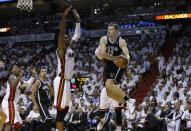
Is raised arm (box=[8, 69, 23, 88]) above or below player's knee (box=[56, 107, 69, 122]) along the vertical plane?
above

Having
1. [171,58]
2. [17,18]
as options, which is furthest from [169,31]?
[17,18]

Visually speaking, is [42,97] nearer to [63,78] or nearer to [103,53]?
[63,78]

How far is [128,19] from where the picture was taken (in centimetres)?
2767

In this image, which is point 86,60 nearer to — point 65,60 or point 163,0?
point 163,0

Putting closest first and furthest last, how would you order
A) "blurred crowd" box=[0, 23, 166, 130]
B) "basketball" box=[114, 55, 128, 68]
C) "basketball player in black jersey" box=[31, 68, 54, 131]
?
1. "basketball" box=[114, 55, 128, 68]
2. "basketball player in black jersey" box=[31, 68, 54, 131]
3. "blurred crowd" box=[0, 23, 166, 130]

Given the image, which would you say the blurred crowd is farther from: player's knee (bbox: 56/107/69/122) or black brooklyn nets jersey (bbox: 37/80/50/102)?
player's knee (bbox: 56/107/69/122)

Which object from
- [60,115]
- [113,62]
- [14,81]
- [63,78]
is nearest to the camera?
[113,62]

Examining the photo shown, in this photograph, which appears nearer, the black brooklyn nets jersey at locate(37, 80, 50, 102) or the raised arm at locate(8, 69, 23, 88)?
the raised arm at locate(8, 69, 23, 88)

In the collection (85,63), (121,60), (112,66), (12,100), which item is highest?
(121,60)

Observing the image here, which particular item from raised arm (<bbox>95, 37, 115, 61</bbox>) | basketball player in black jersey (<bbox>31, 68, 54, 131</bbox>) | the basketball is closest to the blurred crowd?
basketball player in black jersey (<bbox>31, 68, 54, 131</bbox>)

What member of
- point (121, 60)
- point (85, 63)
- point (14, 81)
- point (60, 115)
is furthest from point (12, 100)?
point (85, 63)

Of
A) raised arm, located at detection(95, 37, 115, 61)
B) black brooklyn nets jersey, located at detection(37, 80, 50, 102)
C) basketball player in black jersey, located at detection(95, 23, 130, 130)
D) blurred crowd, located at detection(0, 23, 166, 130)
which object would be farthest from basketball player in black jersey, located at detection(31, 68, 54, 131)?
blurred crowd, located at detection(0, 23, 166, 130)

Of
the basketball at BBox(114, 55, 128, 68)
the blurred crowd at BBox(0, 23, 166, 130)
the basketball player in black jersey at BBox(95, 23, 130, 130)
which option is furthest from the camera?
the blurred crowd at BBox(0, 23, 166, 130)

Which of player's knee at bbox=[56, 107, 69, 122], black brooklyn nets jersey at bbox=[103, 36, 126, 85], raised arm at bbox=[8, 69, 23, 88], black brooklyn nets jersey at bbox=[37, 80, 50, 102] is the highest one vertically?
black brooklyn nets jersey at bbox=[103, 36, 126, 85]
